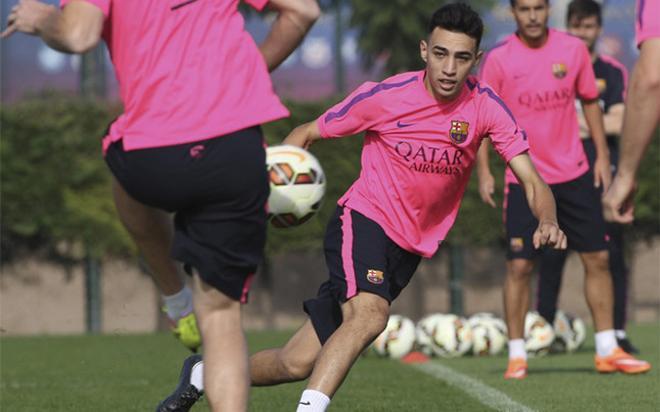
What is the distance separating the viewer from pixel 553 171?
29.3 feet

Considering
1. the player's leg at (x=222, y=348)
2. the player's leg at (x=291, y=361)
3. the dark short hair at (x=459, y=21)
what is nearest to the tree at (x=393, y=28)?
the dark short hair at (x=459, y=21)

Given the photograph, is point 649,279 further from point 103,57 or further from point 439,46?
point 439,46

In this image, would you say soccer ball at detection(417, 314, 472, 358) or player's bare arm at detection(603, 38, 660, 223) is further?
soccer ball at detection(417, 314, 472, 358)

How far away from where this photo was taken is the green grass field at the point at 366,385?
7.31 metres

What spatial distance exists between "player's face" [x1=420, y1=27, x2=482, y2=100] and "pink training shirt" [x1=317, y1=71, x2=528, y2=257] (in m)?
0.10

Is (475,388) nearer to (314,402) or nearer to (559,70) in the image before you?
(559,70)

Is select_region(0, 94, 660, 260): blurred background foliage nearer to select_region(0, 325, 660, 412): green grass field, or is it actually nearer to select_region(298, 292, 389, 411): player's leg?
select_region(0, 325, 660, 412): green grass field

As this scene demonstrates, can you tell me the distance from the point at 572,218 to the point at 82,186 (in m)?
9.57

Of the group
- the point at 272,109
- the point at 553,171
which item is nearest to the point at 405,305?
the point at 553,171

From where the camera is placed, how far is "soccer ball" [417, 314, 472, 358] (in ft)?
37.1

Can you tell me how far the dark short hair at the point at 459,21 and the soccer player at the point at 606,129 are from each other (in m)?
4.22

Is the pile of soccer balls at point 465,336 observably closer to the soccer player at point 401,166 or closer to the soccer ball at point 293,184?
the soccer player at point 401,166

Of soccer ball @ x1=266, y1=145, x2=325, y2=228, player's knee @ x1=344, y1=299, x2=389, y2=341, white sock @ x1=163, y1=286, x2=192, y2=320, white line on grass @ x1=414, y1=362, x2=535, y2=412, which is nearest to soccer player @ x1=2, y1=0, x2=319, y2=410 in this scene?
soccer ball @ x1=266, y1=145, x2=325, y2=228

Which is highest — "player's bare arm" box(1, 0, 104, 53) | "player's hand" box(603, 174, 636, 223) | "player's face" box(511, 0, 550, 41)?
"player's bare arm" box(1, 0, 104, 53)
